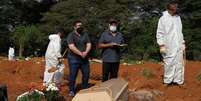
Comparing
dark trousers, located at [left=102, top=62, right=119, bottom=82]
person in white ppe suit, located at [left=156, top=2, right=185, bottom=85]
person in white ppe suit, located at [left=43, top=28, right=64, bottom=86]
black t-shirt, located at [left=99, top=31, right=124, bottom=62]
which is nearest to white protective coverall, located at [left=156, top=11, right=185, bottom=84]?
person in white ppe suit, located at [left=156, top=2, right=185, bottom=85]

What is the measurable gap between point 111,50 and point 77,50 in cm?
72

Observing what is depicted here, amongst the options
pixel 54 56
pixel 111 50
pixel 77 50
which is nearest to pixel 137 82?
pixel 111 50

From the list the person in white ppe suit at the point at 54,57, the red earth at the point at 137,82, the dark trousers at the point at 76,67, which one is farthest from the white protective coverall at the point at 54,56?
the dark trousers at the point at 76,67

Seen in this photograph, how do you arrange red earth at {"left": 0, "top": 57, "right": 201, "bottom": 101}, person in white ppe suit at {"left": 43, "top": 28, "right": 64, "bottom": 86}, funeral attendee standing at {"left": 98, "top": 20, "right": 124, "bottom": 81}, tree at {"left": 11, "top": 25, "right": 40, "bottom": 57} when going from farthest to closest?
tree at {"left": 11, "top": 25, "right": 40, "bottom": 57}
person in white ppe suit at {"left": 43, "top": 28, "right": 64, "bottom": 86}
funeral attendee standing at {"left": 98, "top": 20, "right": 124, "bottom": 81}
red earth at {"left": 0, "top": 57, "right": 201, "bottom": 101}

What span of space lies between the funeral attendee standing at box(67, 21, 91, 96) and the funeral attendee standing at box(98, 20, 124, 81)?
344 millimetres

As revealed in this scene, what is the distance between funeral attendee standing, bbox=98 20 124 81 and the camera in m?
11.5

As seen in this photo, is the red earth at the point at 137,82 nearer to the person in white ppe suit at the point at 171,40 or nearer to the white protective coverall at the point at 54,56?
the white protective coverall at the point at 54,56

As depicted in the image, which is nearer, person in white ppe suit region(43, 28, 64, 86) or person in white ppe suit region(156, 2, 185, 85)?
person in white ppe suit region(156, 2, 185, 85)

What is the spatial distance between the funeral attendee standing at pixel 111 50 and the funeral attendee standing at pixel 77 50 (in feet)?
1.13

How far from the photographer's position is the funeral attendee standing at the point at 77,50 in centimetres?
1141

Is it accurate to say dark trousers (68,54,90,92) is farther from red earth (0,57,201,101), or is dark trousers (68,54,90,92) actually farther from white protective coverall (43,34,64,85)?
white protective coverall (43,34,64,85)

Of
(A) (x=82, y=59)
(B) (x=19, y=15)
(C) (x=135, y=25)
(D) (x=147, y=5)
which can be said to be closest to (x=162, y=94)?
(A) (x=82, y=59)

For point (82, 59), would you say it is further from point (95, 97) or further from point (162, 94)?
point (95, 97)

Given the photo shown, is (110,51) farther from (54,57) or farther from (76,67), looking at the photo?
(54,57)
